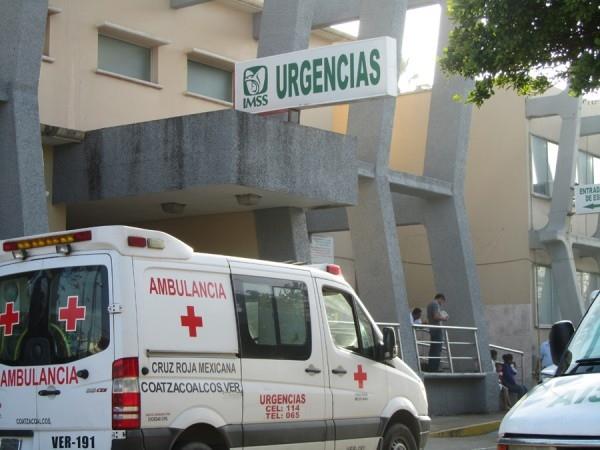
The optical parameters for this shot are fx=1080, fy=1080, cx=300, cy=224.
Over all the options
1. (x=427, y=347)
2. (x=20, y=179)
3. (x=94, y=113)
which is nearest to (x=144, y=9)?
(x=94, y=113)

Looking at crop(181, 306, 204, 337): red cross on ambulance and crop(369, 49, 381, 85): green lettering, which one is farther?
crop(369, 49, 381, 85): green lettering

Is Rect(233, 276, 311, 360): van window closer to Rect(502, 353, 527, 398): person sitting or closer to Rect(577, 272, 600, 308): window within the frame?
Rect(502, 353, 527, 398): person sitting

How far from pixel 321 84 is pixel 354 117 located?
13.5 ft

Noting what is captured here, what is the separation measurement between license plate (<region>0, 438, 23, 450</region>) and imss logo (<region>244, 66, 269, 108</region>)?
9505mm

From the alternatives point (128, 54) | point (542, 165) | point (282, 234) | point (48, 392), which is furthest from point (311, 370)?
point (542, 165)

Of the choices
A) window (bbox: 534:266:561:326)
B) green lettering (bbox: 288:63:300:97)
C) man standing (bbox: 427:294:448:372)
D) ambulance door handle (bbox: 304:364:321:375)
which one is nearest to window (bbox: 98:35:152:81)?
green lettering (bbox: 288:63:300:97)

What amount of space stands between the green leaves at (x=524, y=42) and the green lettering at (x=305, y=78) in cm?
338

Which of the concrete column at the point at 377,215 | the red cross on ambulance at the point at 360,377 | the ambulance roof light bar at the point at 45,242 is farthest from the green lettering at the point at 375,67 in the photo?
the ambulance roof light bar at the point at 45,242

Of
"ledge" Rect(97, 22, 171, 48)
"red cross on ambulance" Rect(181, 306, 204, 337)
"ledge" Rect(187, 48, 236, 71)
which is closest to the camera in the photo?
"red cross on ambulance" Rect(181, 306, 204, 337)

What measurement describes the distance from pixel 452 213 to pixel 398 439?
12.5 metres

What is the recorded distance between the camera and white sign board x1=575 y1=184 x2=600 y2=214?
80.9 feet

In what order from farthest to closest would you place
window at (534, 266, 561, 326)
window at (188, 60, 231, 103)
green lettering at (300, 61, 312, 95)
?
window at (534, 266, 561, 326)
window at (188, 60, 231, 103)
green lettering at (300, 61, 312, 95)

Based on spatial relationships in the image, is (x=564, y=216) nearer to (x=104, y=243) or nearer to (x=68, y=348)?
(x=104, y=243)

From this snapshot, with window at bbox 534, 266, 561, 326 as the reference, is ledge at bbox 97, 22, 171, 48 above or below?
above
